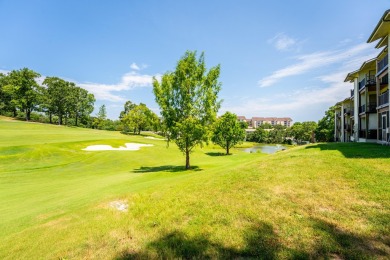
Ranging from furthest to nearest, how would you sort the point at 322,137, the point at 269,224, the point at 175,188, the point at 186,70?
the point at 322,137 → the point at 186,70 → the point at 175,188 → the point at 269,224

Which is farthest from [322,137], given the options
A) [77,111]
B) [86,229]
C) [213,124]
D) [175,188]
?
[77,111]

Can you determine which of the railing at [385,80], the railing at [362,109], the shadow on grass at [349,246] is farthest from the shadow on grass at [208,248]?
the railing at [362,109]

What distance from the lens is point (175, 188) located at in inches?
440

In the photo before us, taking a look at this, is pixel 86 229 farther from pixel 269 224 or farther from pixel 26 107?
pixel 26 107

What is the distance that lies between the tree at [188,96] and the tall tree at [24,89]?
74.7m

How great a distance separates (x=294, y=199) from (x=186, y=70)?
16.9 meters

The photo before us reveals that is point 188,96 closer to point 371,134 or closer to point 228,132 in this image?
point 371,134

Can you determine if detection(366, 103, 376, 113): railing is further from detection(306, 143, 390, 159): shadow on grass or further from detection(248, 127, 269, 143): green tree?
detection(248, 127, 269, 143): green tree

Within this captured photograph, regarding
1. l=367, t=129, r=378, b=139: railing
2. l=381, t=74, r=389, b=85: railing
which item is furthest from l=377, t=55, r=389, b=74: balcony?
l=367, t=129, r=378, b=139: railing

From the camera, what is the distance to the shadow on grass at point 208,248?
18.2 feet

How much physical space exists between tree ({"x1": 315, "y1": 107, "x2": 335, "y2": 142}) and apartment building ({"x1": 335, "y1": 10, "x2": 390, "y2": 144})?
3468cm

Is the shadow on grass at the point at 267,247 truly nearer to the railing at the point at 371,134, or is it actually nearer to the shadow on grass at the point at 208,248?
the shadow on grass at the point at 208,248

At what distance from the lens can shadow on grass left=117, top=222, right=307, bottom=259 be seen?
18.2ft

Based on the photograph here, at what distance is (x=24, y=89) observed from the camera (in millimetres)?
77688
